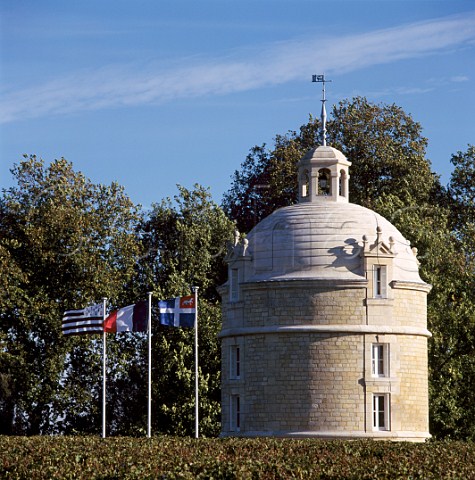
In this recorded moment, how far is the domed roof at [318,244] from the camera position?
56156 mm

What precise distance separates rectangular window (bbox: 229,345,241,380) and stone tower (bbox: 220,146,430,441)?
0.04 meters

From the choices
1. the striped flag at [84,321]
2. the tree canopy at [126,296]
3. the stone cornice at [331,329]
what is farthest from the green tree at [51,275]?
the stone cornice at [331,329]

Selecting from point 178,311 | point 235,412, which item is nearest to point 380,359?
point 235,412

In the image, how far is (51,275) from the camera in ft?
235

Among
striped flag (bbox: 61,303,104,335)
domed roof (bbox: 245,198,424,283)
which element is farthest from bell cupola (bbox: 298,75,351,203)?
striped flag (bbox: 61,303,104,335)

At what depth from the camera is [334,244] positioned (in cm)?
5650

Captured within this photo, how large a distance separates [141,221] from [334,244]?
2241cm

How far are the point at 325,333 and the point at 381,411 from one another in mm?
4148

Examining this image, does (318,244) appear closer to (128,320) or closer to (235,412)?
(235,412)

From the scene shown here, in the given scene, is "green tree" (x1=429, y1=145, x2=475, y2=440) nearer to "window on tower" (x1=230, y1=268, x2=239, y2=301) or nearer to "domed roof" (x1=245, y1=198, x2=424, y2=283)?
"domed roof" (x1=245, y1=198, x2=424, y2=283)

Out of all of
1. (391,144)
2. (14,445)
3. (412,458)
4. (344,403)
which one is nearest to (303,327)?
(344,403)

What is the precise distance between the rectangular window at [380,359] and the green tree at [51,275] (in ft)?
62.6

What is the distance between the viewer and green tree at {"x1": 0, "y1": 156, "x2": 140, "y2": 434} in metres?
69.5

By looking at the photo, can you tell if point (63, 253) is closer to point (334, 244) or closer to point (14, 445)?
point (334, 244)
